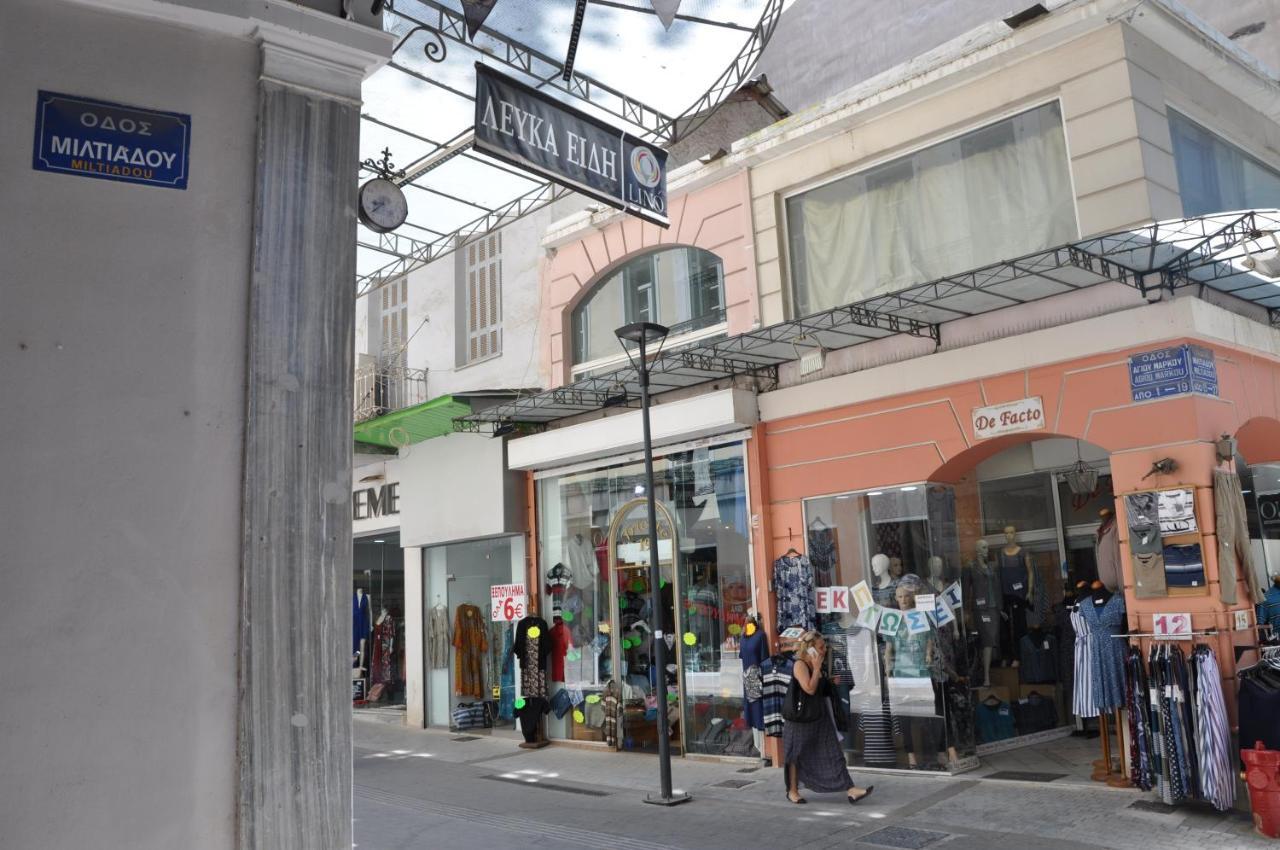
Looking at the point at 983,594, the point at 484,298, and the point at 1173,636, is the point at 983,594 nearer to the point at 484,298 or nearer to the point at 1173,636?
the point at 1173,636

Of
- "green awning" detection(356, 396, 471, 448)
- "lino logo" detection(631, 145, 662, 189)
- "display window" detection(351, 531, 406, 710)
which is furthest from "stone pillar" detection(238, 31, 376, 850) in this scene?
"display window" detection(351, 531, 406, 710)

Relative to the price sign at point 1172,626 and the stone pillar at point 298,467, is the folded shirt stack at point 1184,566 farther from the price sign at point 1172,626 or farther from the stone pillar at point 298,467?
the stone pillar at point 298,467

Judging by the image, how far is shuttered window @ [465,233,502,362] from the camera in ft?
52.3

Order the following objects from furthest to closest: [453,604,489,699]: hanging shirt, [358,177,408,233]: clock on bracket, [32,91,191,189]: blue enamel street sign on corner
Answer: [453,604,489,699]: hanging shirt → [358,177,408,233]: clock on bracket → [32,91,191,189]: blue enamel street sign on corner

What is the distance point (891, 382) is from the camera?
10.6 meters

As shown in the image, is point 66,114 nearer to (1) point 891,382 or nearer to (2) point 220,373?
(2) point 220,373

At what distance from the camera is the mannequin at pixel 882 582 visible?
1053 cm

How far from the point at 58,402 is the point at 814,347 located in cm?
906

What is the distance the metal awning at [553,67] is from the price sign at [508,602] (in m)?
7.66

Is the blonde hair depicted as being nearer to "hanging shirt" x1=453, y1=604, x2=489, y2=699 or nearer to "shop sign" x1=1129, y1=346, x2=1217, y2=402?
"shop sign" x1=1129, y1=346, x2=1217, y2=402

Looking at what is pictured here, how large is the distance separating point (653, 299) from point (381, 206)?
7.27m

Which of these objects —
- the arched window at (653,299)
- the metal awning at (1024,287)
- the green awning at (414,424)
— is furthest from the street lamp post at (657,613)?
the green awning at (414,424)

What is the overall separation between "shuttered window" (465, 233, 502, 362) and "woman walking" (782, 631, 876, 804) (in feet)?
27.1

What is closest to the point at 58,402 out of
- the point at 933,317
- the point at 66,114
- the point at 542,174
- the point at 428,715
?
the point at 66,114
